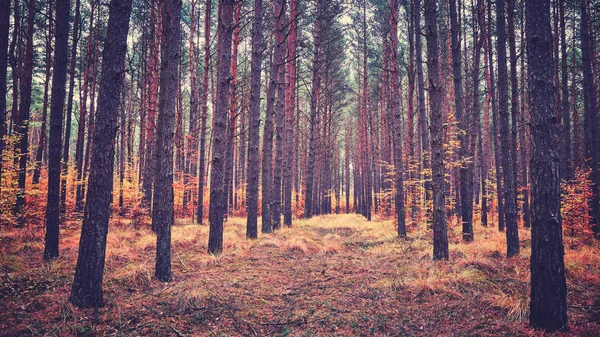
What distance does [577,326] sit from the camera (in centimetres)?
340

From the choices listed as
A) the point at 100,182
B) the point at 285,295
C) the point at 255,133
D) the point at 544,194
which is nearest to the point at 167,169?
the point at 100,182

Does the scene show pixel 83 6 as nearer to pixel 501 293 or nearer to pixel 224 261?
pixel 224 261

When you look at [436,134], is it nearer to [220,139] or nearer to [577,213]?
[220,139]

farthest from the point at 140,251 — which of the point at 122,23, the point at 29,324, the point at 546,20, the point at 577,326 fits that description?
the point at 546,20

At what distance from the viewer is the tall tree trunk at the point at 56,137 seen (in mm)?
6035

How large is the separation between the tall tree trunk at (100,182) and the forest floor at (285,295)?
11.0 inches

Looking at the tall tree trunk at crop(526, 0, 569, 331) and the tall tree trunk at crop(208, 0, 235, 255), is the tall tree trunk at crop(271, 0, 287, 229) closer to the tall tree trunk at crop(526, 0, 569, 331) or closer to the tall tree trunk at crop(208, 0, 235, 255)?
the tall tree trunk at crop(208, 0, 235, 255)

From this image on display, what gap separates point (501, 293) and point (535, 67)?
3.18m

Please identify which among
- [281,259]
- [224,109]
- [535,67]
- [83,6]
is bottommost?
[281,259]

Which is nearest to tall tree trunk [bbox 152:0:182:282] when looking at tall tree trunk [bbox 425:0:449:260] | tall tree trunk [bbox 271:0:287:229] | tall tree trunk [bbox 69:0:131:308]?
tall tree trunk [bbox 69:0:131:308]

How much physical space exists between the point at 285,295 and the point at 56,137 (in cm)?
558

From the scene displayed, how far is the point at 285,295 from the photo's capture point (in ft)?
16.1

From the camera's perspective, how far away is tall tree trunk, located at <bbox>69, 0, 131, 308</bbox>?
380 centimetres

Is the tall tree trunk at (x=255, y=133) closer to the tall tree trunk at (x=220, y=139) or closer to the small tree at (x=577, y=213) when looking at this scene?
the tall tree trunk at (x=220, y=139)
